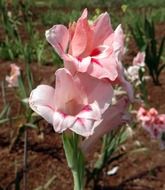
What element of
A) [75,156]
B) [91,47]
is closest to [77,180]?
[75,156]

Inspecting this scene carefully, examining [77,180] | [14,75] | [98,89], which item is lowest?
[14,75]

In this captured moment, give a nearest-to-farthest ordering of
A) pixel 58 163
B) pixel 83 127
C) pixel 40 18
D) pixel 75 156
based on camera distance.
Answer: pixel 83 127
pixel 75 156
pixel 58 163
pixel 40 18

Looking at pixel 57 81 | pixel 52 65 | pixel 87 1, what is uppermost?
pixel 57 81

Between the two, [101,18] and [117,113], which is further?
[117,113]

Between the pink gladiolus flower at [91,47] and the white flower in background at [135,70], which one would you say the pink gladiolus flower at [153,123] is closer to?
the white flower in background at [135,70]

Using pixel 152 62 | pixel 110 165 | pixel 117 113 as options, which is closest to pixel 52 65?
pixel 152 62

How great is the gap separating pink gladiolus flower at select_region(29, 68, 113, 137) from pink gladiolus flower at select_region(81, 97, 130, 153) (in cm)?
8

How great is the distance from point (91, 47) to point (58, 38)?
0.22 feet

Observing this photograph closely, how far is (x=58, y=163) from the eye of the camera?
3895 millimetres

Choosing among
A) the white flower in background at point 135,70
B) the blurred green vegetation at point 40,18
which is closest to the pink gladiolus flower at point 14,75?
the blurred green vegetation at point 40,18

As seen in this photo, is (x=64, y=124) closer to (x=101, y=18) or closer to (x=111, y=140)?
(x=101, y=18)

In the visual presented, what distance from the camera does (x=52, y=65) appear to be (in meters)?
6.40

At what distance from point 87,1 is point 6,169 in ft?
28.0

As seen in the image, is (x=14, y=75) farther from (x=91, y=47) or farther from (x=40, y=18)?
(x=40, y=18)
